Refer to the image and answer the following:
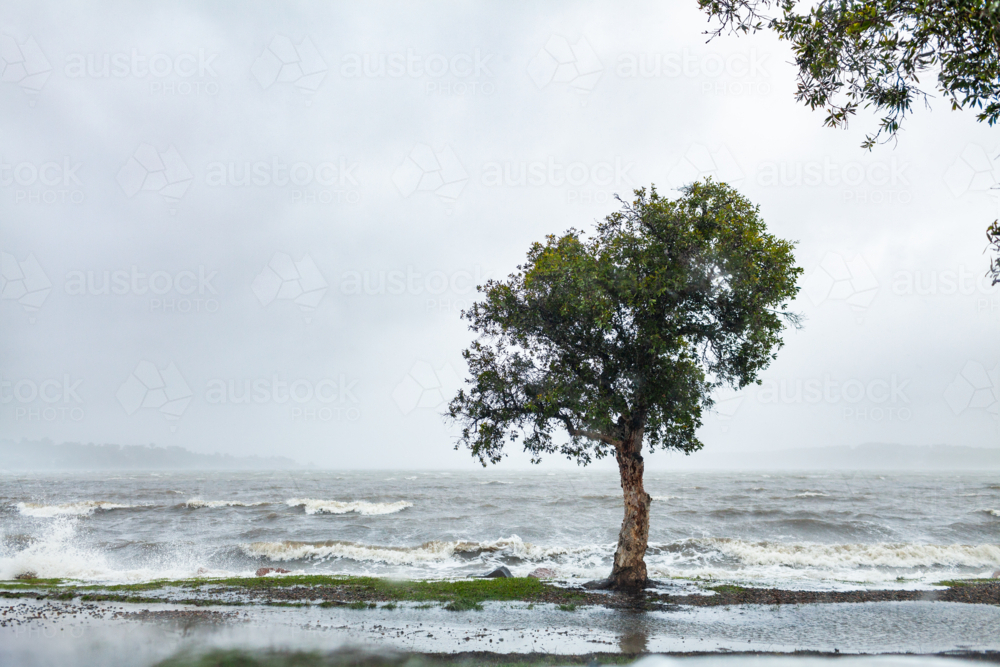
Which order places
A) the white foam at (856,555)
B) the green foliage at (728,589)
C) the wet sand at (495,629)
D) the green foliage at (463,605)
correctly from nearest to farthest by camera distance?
the wet sand at (495,629) < the green foliage at (463,605) < the green foliage at (728,589) < the white foam at (856,555)

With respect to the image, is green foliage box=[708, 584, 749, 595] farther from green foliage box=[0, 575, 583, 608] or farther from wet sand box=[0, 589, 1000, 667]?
green foliage box=[0, 575, 583, 608]

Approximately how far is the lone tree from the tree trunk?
0.04m

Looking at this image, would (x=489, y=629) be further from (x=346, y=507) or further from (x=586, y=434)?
(x=346, y=507)

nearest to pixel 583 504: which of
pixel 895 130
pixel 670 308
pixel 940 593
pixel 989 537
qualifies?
pixel 989 537

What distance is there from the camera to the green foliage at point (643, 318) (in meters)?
14.2

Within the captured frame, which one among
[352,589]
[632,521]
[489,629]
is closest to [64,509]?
[352,589]

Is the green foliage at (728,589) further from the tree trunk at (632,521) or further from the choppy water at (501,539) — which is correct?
the choppy water at (501,539)

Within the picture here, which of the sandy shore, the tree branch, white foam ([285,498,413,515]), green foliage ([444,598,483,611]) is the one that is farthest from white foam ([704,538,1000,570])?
white foam ([285,498,413,515])

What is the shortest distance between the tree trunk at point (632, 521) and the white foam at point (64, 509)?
45.8 m

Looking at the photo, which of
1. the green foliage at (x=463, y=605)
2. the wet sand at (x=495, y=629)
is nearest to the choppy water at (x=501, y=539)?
the wet sand at (x=495, y=629)

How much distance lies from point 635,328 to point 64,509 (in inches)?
2082

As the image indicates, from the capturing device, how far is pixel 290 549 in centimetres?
2697

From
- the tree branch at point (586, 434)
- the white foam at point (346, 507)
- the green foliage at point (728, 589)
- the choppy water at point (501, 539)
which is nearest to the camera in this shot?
the tree branch at point (586, 434)

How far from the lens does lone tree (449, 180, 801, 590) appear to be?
1421 centimetres
